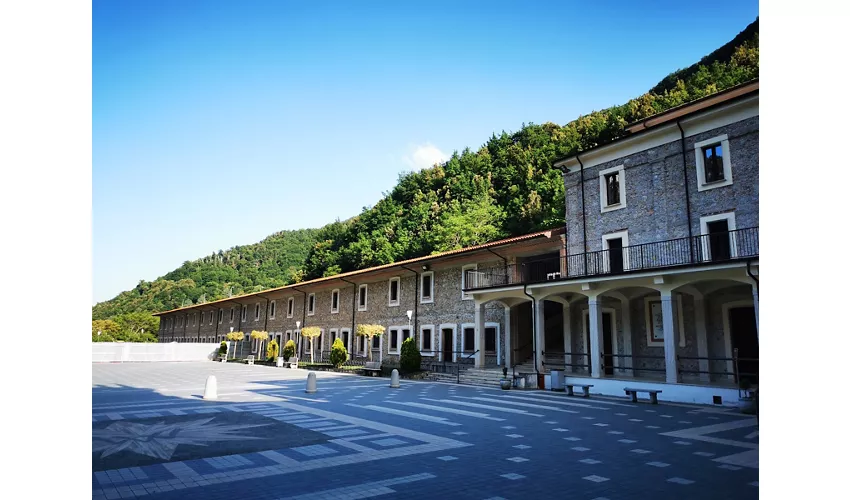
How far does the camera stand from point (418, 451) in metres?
7.66

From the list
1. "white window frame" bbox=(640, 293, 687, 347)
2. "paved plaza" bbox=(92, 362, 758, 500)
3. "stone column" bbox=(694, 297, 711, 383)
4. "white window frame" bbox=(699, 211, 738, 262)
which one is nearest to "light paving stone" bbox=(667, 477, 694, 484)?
"paved plaza" bbox=(92, 362, 758, 500)

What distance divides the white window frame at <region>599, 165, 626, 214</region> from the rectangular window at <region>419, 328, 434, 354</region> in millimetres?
11477

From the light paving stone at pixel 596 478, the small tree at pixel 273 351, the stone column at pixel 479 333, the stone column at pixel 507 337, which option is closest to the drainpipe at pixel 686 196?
the stone column at pixel 507 337

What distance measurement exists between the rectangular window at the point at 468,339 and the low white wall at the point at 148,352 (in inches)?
1234

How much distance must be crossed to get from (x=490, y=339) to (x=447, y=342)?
285cm

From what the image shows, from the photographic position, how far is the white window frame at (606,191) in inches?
801

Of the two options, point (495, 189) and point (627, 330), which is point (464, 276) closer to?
point (627, 330)

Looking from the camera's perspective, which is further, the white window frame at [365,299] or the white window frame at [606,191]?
the white window frame at [365,299]

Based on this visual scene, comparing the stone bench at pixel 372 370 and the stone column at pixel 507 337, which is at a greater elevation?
the stone column at pixel 507 337

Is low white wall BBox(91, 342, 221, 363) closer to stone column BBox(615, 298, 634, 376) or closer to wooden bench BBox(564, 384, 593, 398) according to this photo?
wooden bench BBox(564, 384, 593, 398)

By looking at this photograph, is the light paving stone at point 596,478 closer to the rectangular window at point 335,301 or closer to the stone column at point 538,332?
the stone column at point 538,332
